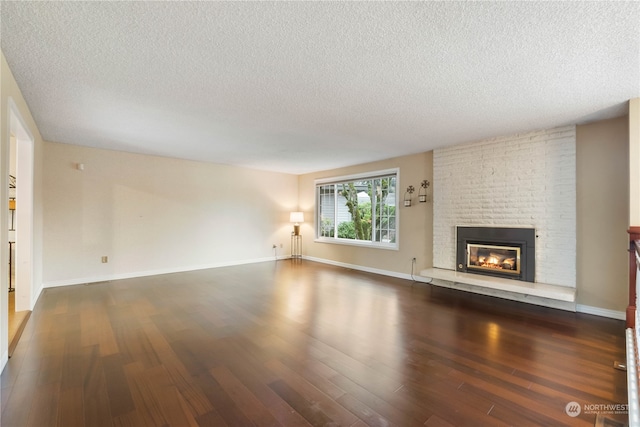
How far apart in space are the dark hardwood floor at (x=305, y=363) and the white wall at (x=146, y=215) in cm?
118

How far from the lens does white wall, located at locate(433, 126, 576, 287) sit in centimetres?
374

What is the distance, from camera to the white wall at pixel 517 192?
3.74 meters

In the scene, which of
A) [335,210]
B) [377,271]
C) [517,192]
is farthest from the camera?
[335,210]

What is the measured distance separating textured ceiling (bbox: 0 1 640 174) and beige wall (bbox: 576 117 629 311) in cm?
30

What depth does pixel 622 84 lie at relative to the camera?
2.52 metres

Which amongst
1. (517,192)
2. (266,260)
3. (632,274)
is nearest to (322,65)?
(517,192)

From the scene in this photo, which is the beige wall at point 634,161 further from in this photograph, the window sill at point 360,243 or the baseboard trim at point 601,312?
the window sill at point 360,243

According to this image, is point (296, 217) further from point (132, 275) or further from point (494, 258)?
point (494, 258)

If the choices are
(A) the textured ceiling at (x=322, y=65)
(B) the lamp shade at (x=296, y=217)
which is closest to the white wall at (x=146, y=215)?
(B) the lamp shade at (x=296, y=217)

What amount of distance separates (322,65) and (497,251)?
12.7 ft

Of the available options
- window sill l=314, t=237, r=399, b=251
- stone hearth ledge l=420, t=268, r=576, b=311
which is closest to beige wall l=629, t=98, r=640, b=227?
stone hearth ledge l=420, t=268, r=576, b=311

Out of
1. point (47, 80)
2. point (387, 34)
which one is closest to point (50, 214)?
point (47, 80)

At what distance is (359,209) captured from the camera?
6797mm

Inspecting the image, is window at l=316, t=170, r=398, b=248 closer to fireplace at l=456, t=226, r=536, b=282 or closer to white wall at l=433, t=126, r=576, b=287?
white wall at l=433, t=126, r=576, b=287
